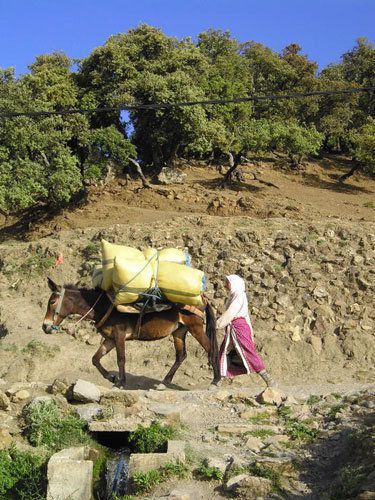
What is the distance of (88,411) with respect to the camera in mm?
9117

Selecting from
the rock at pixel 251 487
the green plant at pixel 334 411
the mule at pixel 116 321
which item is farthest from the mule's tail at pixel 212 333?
the rock at pixel 251 487

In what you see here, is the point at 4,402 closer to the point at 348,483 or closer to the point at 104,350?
the point at 104,350

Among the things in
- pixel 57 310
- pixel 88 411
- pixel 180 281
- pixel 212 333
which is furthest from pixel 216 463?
pixel 57 310

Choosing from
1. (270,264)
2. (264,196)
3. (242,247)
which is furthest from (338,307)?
(264,196)

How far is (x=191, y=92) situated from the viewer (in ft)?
87.2

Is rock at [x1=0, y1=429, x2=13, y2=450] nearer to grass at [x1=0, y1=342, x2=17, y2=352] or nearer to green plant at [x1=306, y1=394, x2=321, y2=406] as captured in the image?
green plant at [x1=306, y1=394, x2=321, y2=406]

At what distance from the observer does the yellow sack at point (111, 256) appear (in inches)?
444

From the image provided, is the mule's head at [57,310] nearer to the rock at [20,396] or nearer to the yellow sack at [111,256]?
the yellow sack at [111,256]

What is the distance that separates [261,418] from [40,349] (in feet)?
23.4

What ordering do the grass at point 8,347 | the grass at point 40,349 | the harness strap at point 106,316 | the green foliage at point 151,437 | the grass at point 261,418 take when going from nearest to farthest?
the green foliage at point 151,437 → the grass at point 261,418 → the harness strap at point 106,316 → the grass at point 40,349 → the grass at point 8,347

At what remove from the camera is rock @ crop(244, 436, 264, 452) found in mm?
8148

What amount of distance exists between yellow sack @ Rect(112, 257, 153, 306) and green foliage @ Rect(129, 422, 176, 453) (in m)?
3.10

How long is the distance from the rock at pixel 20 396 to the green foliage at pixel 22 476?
1.61 meters

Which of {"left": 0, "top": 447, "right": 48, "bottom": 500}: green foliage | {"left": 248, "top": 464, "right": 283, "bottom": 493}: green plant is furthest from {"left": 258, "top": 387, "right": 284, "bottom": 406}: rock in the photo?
{"left": 0, "top": 447, "right": 48, "bottom": 500}: green foliage
